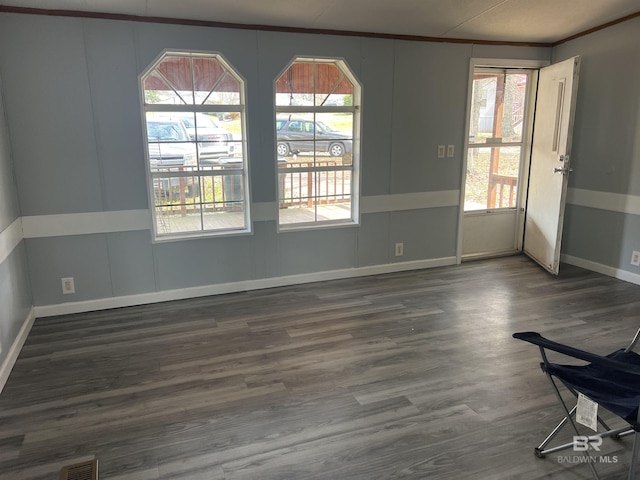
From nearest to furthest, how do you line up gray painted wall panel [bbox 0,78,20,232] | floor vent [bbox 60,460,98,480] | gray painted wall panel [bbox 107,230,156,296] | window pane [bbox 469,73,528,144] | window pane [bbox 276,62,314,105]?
floor vent [bbox 60,460,98,480]
gray painted wall panel [bbox 0,78,20,232]
gray painted wall panel [bbox 107,230,156,296]
window pane [bbox 276,62,314,105]
window pane [bbox 469,73,528,144]

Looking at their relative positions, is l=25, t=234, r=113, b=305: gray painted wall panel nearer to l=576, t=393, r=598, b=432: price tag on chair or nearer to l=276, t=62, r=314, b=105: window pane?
l=276, t=62, r=314, b=105: window pane

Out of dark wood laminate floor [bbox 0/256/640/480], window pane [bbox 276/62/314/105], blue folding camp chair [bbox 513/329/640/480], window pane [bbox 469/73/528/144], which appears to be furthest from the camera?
window pane [bbox 469/73/528/144]

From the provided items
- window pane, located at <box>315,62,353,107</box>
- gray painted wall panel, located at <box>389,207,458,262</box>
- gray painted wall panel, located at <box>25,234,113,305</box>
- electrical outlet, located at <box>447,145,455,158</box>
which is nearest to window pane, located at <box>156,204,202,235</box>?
gray painted wall panel, located at <box>25,234,113,305</box>

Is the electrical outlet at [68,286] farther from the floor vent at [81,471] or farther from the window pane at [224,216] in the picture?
the floor vent at [81,471]

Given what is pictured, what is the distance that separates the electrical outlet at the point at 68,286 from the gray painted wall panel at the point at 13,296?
0.24 m

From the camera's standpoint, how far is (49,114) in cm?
346

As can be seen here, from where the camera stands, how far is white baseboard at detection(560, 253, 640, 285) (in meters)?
4.44

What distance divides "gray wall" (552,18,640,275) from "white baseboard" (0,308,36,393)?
5.25 m

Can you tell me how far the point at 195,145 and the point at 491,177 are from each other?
11.0 feet

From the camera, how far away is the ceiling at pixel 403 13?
3.38m

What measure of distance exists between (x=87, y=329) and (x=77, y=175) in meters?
1.21

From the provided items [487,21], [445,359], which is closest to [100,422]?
[445,359]

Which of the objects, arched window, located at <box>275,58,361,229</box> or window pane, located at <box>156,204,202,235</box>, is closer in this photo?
window pane, located at <box>156,204,202,235</box>

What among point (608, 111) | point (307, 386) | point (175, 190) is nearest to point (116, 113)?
point (175, 190)
